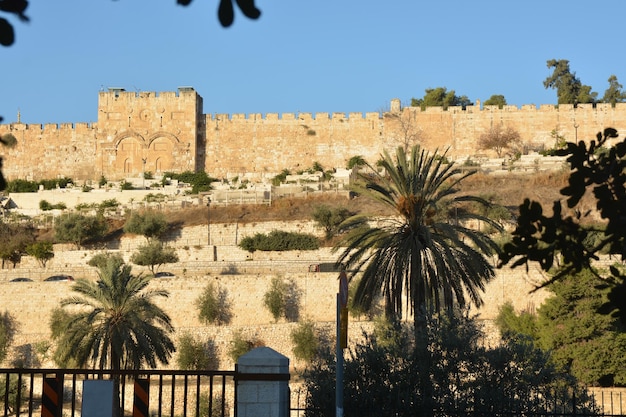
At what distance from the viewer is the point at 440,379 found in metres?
12.9

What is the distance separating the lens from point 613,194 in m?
5.60

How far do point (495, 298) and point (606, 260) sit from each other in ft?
12.0

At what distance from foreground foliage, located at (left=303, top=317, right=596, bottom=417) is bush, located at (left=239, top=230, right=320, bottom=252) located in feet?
71.4

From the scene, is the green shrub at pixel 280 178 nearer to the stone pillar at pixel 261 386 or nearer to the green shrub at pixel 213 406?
the green shrub at pixel 213 406

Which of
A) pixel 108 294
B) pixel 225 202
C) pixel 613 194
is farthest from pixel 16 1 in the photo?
pixel 225 202

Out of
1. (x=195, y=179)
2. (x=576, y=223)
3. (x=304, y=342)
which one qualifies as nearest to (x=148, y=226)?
(x=195, y=179)

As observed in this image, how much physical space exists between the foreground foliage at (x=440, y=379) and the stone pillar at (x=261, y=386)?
2.71 meters

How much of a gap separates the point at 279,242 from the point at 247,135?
14590 mm

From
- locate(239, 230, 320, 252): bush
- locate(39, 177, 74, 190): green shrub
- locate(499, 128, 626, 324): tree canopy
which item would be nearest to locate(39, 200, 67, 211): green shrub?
locate(39, 177, 74, 190): green shrub

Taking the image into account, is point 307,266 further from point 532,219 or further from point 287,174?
point 532,219

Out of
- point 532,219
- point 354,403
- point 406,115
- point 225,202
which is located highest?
point 406,115

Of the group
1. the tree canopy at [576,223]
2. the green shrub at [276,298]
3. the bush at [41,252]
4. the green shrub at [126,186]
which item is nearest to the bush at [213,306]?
the green shrub at [276,298]

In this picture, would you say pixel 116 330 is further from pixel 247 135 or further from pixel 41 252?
pixel 247 135

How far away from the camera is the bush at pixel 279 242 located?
118 feet
